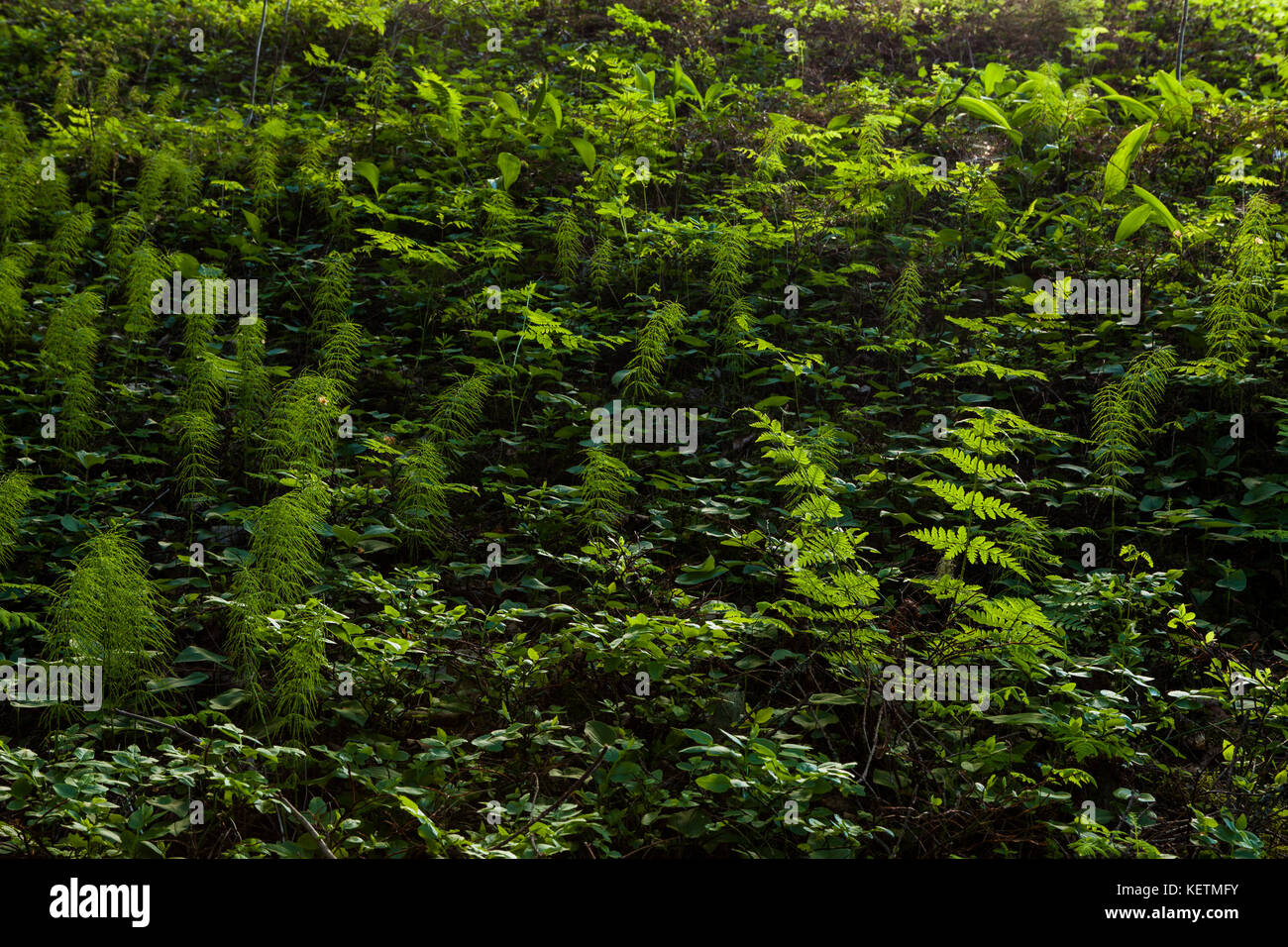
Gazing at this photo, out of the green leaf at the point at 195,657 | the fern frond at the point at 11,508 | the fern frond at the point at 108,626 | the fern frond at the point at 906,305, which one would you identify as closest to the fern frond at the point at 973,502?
the fern frond at the point at 906,305

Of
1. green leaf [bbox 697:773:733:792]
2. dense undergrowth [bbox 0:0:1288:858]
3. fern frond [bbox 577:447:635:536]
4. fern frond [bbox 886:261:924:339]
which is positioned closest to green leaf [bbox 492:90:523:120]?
dense undergrowth [bbox 0:0:1288:858]

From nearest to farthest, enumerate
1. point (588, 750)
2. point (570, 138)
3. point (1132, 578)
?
1. point (588, 750)
2. point (1132, 578)
3. point (570, 138)

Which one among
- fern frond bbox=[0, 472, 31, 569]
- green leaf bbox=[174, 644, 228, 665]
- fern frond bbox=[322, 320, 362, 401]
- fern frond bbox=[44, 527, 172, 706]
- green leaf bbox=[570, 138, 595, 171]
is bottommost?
green leaf bbox=[174, 644, 228, 665]

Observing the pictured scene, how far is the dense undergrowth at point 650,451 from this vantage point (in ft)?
8.31

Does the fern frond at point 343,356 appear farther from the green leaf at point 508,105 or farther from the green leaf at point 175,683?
the green leaf at point 508,105

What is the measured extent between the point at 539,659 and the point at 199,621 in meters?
1.50

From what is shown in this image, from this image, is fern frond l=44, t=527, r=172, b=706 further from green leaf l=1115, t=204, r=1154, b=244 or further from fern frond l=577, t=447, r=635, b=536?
green leaf l=1115, t=204, r=1154, b=244

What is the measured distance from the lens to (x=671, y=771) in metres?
2.72

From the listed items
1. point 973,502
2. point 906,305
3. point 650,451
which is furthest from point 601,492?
point 906,305

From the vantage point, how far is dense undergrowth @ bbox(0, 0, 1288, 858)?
8.31 ft

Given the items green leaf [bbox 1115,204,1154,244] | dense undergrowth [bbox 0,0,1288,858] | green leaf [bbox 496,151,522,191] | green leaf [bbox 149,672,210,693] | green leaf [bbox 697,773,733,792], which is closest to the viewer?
green leaf [bbox 697,773,733,792]

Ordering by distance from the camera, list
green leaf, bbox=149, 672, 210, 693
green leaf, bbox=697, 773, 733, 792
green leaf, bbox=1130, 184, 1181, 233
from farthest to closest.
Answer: green leaf, bbox=1130, 184, 1181, 233, green leaf, bbox=149, 672, 210, 693, green leaf, bbox=697, 773, 733, 792
